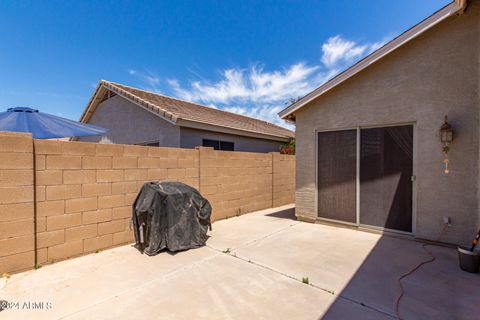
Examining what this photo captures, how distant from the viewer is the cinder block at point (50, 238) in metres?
3.55

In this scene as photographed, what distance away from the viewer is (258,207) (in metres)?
8.05

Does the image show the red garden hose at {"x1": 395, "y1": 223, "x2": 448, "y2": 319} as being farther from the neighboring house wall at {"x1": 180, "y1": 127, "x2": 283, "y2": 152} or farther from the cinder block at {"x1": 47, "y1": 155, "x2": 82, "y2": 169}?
the neighboring house wall at {"x1": 180, "y1": 127, "x2": 283, "y2": 152}

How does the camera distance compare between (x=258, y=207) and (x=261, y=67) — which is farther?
(x=261, y=67)

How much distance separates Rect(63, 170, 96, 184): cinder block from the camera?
383 centimetres

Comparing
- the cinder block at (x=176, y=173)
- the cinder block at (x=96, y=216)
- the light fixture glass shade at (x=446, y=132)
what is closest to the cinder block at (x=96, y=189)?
the cinder block at (x=96, y=216)

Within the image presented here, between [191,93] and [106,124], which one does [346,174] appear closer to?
[106,124]

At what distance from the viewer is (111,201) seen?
174 inches

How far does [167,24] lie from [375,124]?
9.19 metres

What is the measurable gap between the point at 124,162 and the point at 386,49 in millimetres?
6274

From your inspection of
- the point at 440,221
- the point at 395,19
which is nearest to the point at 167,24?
the point at 395,19

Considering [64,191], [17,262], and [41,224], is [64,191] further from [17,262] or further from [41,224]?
[17,262]

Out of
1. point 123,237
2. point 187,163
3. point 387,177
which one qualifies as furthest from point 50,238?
point 387,177

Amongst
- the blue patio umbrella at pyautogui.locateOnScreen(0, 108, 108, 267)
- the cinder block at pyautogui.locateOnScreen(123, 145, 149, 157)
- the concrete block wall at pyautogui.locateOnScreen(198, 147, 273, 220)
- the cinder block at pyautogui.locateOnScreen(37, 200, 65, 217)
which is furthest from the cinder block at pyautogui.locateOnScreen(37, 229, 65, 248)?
the concrete block wall at pyautogui.locateOnScreen(198, 147, 273, 220)

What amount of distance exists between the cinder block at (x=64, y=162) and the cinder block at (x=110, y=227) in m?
1.22
